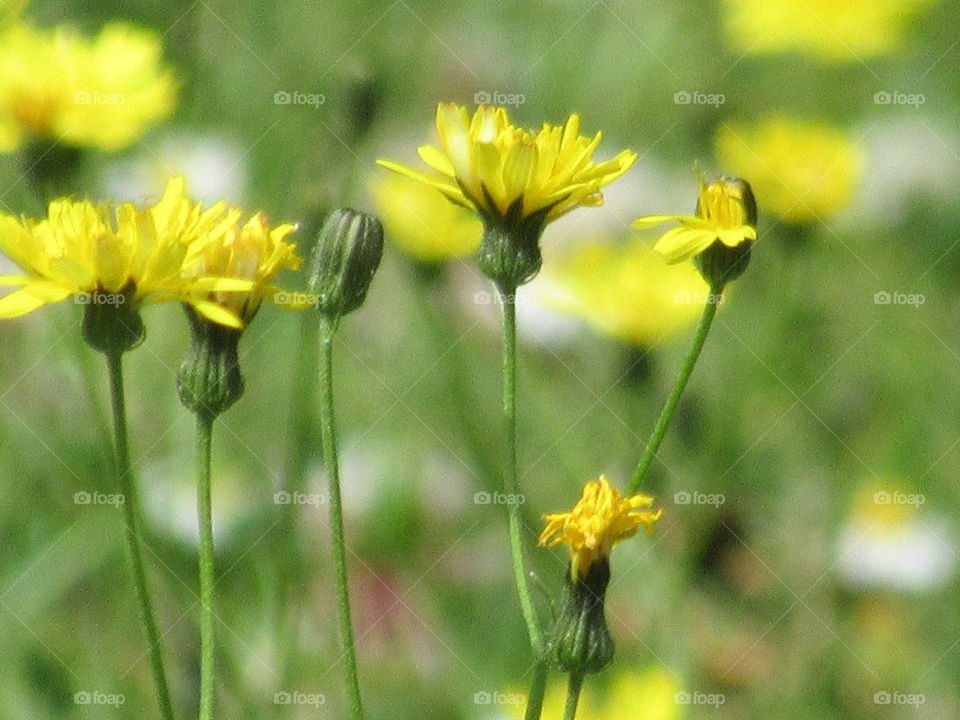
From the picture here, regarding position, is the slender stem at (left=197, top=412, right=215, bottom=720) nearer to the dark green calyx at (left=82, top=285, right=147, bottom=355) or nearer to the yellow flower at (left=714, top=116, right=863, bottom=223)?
the dark green calyx at (left=82, top=285, right=147, bottom=355)

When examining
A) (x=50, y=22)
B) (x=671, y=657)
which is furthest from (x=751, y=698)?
(x=50, y=22)

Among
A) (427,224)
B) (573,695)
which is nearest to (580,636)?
(573,695)

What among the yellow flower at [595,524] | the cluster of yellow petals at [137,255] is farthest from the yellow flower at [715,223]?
the cluster of yellow petals at [137,255]

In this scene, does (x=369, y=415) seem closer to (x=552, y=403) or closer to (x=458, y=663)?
(x=552, y=403)

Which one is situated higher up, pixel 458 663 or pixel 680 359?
pixel 680 359

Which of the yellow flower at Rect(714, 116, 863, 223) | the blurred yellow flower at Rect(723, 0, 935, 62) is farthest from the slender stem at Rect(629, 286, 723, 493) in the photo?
the blurred yellow flower at Rect(723, 0, 935, 62)
